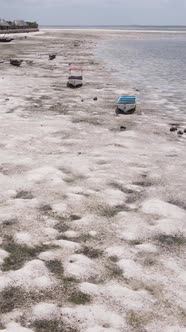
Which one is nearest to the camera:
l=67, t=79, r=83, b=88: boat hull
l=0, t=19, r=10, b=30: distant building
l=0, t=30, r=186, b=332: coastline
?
l=0, t=30, r=186, b=332: coastline

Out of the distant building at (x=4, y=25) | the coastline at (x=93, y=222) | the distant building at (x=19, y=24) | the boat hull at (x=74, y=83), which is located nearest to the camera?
the coastline at (x=93, y=222)

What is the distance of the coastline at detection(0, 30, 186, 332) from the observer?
648cm

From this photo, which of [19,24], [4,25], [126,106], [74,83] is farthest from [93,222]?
[19,24]

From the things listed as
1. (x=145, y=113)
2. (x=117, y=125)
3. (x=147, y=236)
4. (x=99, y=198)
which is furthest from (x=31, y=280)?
(x=145, y=113)

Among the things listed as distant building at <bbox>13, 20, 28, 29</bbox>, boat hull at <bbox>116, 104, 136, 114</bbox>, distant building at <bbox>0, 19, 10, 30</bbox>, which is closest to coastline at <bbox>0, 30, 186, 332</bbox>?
boat hull at <bbox>116, 104, 136, 114</bbox>

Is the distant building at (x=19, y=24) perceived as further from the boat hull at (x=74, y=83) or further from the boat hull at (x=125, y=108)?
the boat hull at (x=125, y=108)

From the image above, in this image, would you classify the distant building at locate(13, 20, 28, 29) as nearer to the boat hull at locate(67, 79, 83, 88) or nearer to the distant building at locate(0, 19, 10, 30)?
the distant building at locate(0, 19, 10, 30)

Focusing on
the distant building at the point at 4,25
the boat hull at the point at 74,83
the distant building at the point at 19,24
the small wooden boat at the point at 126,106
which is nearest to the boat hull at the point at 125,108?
the small wooden boat at the point at 126,106

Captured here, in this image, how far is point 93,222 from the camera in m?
9.31

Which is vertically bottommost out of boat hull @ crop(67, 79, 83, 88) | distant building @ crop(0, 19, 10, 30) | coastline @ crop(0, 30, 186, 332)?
coastline @ crop(0, 30, 186, 332)

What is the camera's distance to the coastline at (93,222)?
21.3 feet

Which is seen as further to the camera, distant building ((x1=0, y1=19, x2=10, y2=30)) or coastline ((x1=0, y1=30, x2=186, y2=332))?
distant building ((x1=0, y1=19, x2=10, y2=30))

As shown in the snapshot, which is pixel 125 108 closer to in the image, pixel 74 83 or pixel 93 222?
pixel 74 83

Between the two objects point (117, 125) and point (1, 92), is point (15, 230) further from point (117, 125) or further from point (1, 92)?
point (1, 92)
